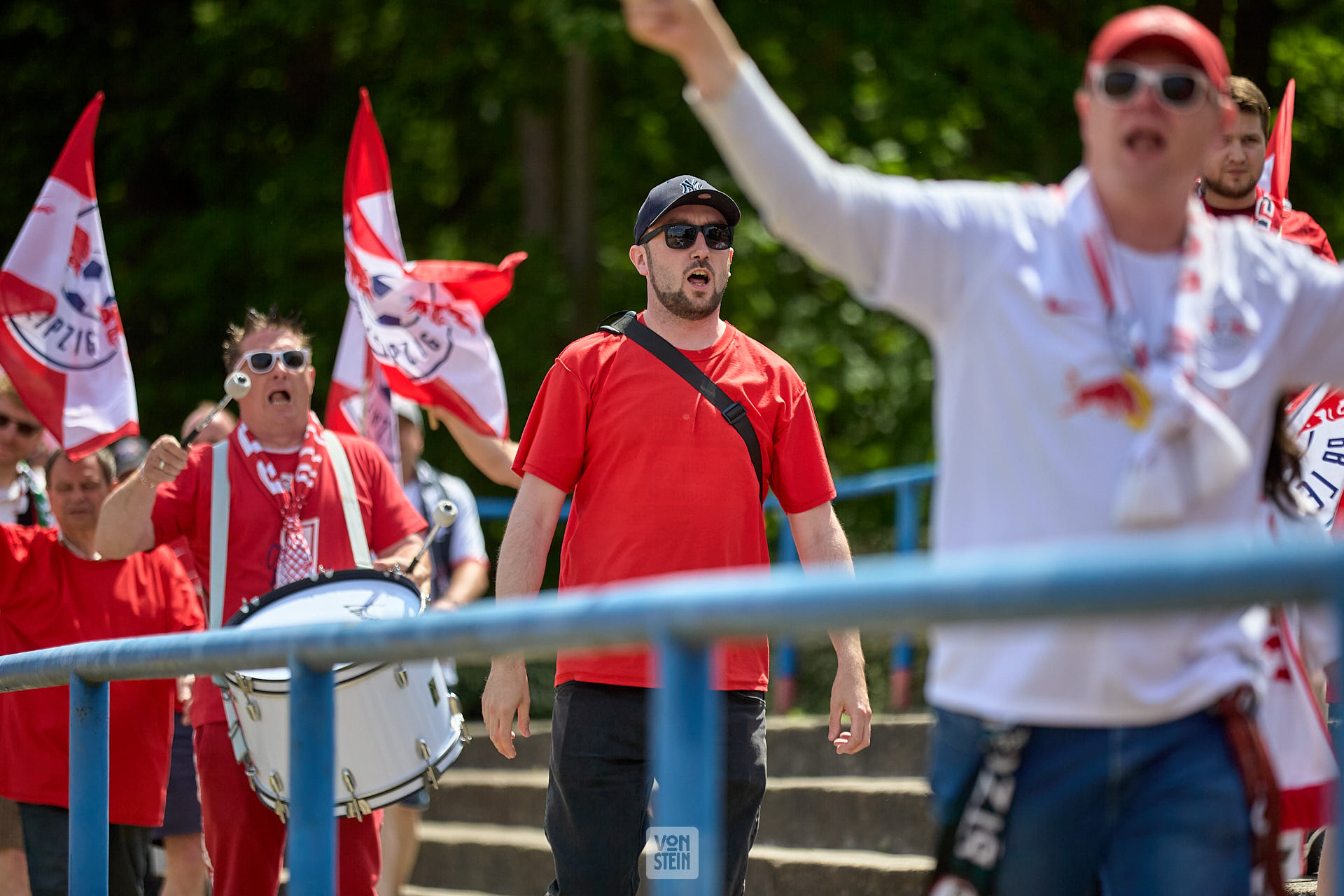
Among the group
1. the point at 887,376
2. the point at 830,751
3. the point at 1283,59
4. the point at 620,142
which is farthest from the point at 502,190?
the point at 830,751

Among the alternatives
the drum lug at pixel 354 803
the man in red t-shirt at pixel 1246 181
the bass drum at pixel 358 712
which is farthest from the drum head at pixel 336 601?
the man in red t-shirt at pixel 1246 181

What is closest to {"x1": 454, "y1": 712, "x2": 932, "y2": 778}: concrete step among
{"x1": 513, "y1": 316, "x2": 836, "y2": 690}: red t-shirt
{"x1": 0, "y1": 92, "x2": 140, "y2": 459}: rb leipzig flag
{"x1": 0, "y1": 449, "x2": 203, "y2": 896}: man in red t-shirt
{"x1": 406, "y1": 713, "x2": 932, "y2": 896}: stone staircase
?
{"x1": 406, "y1": 713, "x2": 932, "y2": 896}: stone staircase

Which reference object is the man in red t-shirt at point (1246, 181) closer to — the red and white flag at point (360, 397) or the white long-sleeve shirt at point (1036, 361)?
the white long-sleeve shirt at point (1036, 361)

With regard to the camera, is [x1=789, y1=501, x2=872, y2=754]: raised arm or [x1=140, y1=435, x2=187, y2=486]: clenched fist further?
[x1=140, y1=435, x2=187, y2=486]: clenched fist

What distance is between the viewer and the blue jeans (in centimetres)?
263

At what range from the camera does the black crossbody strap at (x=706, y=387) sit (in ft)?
14.9

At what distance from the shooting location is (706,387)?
455 cm

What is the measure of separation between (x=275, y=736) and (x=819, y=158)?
97.1 inches

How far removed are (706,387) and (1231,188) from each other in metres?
1.52

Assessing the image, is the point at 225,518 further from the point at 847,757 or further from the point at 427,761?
the point at 847,757

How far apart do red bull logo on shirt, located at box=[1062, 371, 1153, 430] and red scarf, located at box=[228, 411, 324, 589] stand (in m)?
3.05

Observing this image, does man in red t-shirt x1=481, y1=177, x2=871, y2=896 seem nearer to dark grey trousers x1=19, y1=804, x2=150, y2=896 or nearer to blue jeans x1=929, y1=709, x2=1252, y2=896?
blue jeans x1=929, y1=709, x2=1252, y2=896

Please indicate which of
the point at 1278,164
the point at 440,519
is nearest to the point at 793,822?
the point at 440,519

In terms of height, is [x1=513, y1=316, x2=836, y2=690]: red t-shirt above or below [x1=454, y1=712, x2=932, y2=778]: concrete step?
above
